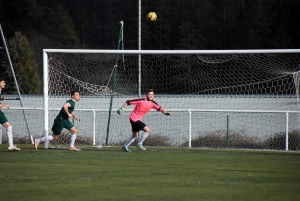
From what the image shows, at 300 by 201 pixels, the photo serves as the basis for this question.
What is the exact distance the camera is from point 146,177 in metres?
12.0

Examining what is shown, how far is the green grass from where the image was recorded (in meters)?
9.87

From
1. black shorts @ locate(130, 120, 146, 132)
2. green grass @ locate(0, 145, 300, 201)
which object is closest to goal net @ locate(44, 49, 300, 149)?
black shorts @ locate(130, 120, 146, 132)

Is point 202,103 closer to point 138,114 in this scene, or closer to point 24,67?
point 138,114

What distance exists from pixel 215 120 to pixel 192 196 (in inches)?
579

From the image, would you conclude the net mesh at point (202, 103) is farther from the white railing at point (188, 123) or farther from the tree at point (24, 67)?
the tree at point (24, 67)

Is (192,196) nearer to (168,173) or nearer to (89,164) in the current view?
(168,173)

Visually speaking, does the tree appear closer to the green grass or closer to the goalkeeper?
the goalkeeper

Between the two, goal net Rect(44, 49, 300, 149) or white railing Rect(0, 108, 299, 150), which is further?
white railing Rect(0, 108, 299, 150)

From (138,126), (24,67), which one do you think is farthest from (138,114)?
(24,67)

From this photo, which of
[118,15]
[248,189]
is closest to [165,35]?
[118,15]

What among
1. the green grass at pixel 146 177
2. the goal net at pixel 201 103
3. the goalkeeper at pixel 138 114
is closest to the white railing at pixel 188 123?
the goal net at pixel 201 103

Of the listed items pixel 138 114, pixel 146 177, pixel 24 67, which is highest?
pixel 24 67

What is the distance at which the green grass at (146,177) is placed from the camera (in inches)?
388

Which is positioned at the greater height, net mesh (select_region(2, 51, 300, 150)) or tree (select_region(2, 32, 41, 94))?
tree (select_region(2, 32, 41, 94))
